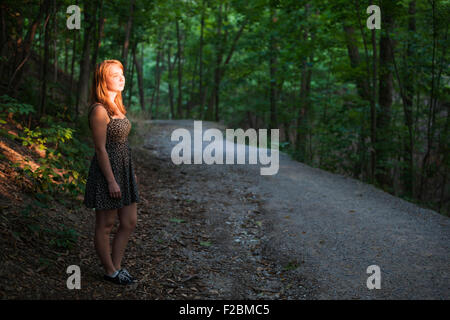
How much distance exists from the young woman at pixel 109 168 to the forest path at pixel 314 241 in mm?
1087

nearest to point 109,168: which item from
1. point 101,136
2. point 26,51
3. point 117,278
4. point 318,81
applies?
point 101,136

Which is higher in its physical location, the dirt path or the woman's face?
the woman's face

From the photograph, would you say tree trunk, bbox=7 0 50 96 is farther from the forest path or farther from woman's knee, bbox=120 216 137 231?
woman's knee, bbox=120 216 137 231

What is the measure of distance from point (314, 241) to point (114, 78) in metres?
3.12

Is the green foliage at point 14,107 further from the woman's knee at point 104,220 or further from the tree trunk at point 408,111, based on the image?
the tree trunk at point 408,111

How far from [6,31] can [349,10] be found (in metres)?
7.00

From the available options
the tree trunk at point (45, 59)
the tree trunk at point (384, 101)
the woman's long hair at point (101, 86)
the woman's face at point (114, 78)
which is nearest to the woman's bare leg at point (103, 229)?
the woman's long hair at point (101, 86)

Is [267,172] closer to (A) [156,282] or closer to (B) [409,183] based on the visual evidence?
(B) [409,183]

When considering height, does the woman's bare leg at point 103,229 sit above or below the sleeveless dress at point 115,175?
A: below

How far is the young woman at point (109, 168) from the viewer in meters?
3.21

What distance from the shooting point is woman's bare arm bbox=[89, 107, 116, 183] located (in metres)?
3.17

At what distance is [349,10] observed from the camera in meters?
8.53

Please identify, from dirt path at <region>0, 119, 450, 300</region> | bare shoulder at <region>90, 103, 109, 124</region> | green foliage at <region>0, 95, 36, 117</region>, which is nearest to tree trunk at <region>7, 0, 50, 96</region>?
green foliage at <region>0, 95, 36, 117</region>

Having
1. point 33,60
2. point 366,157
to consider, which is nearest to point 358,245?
point 366,157
